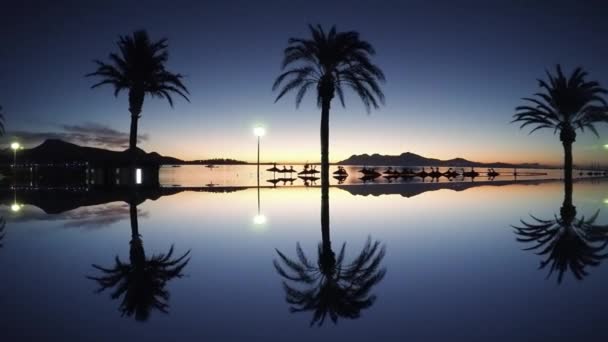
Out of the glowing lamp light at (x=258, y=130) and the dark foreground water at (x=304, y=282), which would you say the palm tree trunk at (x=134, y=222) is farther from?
the glowing lamp light at (x=258, y=130)

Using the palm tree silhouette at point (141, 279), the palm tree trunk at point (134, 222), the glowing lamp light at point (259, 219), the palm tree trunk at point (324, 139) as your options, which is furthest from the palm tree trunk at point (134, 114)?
the palm tree silhouette at point (141, 279)

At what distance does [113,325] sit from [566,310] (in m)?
4.16

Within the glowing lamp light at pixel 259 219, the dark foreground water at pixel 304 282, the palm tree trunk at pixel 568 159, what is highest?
the palm tree trunk at pixel 568 159

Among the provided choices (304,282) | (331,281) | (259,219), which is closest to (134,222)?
(259,219)

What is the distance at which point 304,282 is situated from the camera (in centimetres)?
507

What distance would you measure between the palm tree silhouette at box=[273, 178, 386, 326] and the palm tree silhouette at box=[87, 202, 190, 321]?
1.35 meters

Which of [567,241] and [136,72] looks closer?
[567,241]

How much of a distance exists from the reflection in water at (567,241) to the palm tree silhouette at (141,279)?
4626 millimetres

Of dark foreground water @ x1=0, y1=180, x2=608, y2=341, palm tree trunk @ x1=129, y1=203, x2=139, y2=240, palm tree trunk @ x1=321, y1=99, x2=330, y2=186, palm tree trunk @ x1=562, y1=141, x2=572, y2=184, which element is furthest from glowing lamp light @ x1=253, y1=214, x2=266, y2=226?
palm tree trunk @ x1=562, y1=141, x2=572, y2=184

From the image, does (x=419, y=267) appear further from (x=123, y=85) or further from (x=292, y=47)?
(x=123, y=85)

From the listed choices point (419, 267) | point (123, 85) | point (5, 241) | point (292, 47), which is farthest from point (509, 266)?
point (123, 85)

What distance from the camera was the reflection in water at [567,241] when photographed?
5.87 m

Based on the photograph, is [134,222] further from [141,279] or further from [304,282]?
[304,282]

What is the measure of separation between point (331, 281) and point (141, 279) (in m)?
2.29
